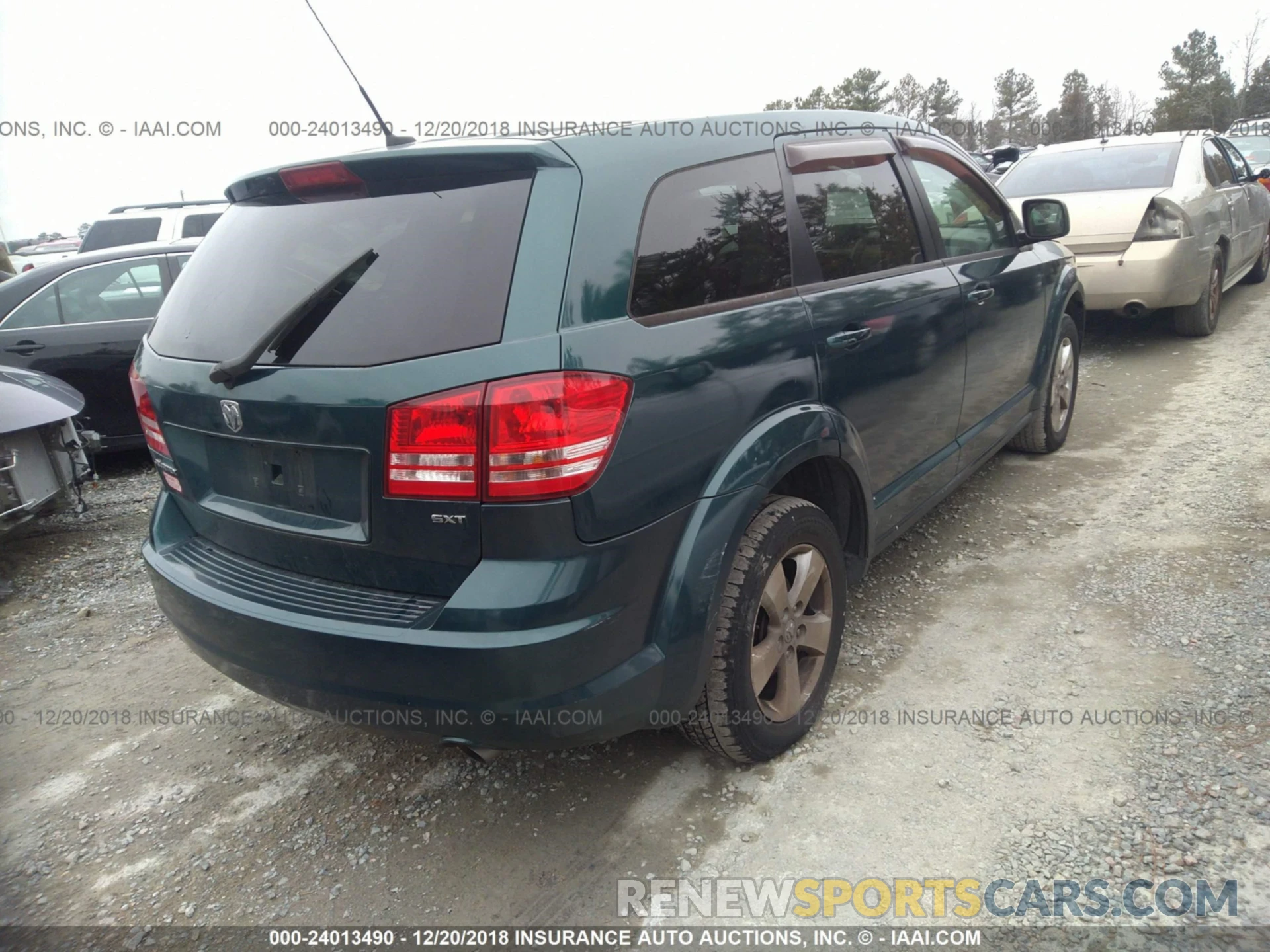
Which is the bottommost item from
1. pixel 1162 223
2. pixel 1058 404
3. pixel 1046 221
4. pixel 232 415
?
pixel 1058 404

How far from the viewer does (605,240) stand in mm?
1986

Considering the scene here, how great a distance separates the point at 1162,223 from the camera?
6262 millimetres

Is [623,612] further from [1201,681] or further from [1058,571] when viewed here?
[1058,571]

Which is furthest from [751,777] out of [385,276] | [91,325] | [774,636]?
[91,325]

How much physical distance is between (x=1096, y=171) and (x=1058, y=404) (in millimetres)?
3267

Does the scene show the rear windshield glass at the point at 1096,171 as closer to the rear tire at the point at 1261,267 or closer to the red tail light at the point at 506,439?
the rear tire at the point at 1261,267

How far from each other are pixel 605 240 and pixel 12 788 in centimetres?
259

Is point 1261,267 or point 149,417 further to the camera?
point 1261,267

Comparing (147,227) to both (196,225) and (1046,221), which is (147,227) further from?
(1046,221)

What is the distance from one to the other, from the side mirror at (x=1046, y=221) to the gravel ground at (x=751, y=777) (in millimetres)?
1480

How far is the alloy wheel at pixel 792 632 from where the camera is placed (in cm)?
242

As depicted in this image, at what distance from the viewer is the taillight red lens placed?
2469mm

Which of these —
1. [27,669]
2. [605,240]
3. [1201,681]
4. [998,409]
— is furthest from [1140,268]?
[27,669]
